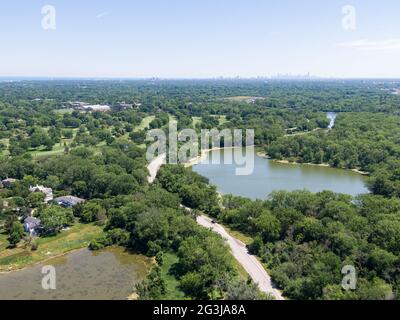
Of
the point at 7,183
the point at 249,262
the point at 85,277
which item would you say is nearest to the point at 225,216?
the point at 249,262

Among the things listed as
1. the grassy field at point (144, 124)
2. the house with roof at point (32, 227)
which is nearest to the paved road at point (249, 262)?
the house with roof at point (32, 227)

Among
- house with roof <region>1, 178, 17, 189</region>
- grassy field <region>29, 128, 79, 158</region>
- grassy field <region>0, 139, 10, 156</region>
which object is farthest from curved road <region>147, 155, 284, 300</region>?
grassy field <region>0, 139, 10, 156</region>

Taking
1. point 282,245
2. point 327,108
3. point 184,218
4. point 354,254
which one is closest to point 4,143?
point 184,218

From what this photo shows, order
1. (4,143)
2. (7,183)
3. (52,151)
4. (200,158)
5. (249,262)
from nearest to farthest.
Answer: (249,262) < (7,183) < (200,158) < (52,151) < (4,143)

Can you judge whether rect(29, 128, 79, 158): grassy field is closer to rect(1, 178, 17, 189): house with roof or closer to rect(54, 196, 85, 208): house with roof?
rect(1, 178, 17, 189): house with roof

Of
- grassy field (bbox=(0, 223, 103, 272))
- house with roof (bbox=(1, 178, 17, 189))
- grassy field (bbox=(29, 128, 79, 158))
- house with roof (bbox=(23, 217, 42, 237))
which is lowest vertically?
grassy field (bbox=(0, 223, 103, 272))

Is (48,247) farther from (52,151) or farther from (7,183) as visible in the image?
(52,151)
